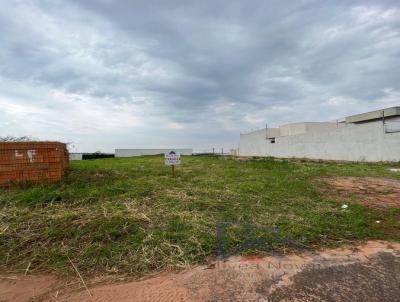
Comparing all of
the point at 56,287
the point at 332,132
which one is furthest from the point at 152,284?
the point at 332,132

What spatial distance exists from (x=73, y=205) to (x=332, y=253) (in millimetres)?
3564

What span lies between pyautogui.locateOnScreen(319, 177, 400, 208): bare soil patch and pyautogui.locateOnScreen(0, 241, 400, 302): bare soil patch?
2547 mm

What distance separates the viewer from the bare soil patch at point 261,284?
83.6 inches

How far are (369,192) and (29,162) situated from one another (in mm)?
6781

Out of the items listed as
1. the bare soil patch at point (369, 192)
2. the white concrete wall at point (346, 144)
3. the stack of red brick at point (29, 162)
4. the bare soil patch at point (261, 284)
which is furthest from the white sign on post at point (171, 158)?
the white concrete wall at point (346, 144)

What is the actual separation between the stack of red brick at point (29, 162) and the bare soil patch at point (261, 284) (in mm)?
3952

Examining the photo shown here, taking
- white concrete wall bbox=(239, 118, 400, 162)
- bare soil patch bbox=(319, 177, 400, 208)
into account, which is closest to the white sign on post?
bare soil patch bbox=(319, 177, 400, 208)

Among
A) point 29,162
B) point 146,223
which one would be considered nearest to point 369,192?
point 146,223

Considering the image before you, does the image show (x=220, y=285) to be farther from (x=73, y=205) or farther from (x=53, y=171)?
(x=53, y=171)

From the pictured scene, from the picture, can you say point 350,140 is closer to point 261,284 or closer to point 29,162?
point 29,162

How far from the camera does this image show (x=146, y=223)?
3596mm

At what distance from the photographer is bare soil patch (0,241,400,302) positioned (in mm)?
2123

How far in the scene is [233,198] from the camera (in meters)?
5.03

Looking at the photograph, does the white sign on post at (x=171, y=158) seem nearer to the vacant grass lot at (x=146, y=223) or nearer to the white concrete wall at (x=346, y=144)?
the vacant grass lot at (x=146, y=223)
